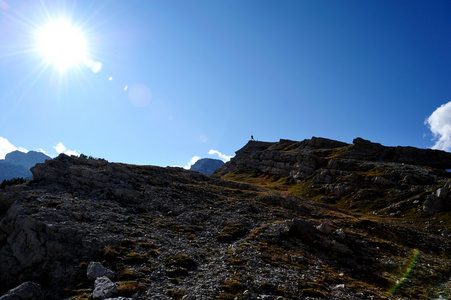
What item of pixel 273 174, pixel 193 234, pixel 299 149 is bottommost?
pixel 193 234

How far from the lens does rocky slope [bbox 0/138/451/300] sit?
1923cm

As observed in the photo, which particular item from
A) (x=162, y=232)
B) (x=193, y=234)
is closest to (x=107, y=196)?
(x=162, y=232)

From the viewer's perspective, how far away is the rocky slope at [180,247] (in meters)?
19.2

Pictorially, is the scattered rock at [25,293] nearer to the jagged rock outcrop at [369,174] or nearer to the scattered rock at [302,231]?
the scattered rock at [302,231]

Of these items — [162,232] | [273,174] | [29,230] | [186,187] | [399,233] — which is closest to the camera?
[29,230]

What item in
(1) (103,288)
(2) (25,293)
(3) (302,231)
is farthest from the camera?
(3) (302,231)

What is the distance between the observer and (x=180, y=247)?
27.1 meters

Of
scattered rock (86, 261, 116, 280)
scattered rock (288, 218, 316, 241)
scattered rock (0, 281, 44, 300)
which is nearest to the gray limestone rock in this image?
scattered rock (86, 261, 116, 280)

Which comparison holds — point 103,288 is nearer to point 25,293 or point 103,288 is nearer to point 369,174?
point 25,293

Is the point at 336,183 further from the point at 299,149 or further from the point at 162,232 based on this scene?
the point at 162,232

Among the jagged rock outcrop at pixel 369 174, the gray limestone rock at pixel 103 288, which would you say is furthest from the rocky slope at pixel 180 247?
the jagged rock outcrop at pixel 369 174

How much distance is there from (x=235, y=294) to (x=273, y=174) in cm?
13511

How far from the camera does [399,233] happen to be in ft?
161

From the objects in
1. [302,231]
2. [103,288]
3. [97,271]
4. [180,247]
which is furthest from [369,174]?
[103,288]
